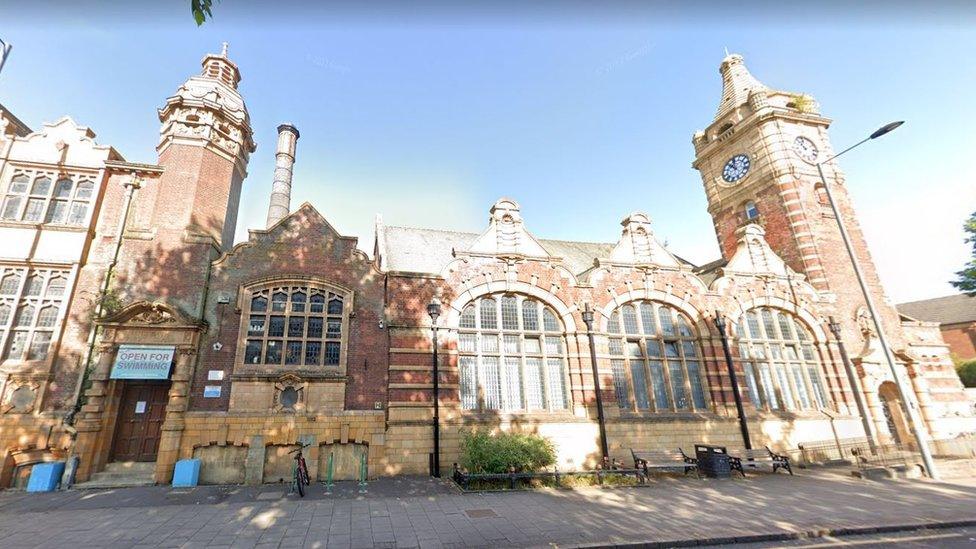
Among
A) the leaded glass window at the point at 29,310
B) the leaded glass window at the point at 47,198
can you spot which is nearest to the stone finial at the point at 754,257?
the leaded glass window at the point at 29,310

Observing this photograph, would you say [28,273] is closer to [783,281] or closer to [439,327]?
[439,327]

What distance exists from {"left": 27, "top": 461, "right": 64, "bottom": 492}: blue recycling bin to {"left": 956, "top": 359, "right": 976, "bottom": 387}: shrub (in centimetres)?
5423

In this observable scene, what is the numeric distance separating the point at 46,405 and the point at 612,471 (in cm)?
1723

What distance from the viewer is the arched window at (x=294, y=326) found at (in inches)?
537

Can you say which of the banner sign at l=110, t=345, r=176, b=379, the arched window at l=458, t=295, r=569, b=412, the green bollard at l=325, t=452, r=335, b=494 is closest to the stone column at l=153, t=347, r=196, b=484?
the banner sign at l=110, t=345, r=176, b=379

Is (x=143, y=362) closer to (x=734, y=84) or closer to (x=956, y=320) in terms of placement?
(x=734, y=84)

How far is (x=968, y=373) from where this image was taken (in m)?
32.6

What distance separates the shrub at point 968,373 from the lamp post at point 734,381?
3193cm

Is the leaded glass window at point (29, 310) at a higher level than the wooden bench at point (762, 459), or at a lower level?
higher

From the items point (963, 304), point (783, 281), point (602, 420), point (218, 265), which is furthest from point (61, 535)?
point (963, 304)

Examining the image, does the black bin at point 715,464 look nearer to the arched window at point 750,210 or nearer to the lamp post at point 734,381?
the lamp post at point 734,381

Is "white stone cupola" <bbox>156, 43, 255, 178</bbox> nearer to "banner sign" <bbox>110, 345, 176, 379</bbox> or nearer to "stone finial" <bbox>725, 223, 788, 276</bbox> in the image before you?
"banner sign" <bbox>110, 345, 176, 379</bbox>

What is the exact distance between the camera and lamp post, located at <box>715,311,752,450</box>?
52.9 feet

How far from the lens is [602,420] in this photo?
14.8 m
